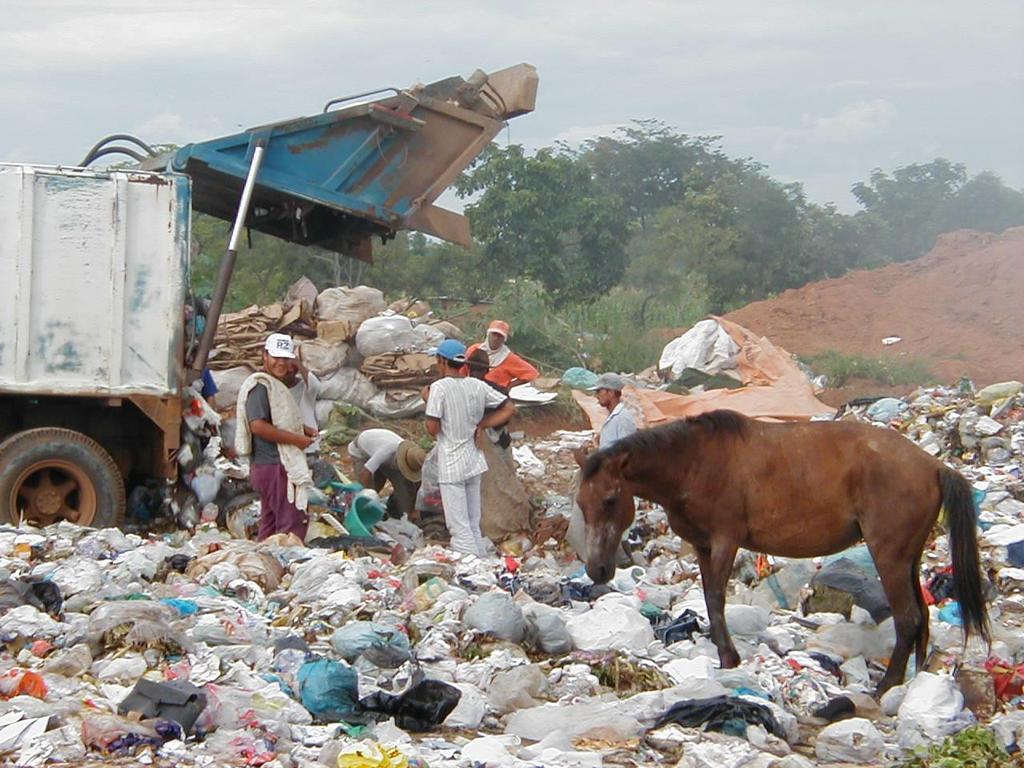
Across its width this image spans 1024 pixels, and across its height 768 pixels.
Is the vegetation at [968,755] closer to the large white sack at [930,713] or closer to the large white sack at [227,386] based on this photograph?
the large white sack at [930,713]

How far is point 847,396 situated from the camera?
20.0 m

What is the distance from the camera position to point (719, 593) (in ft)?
22.7

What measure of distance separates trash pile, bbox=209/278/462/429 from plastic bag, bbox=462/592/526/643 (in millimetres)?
8643

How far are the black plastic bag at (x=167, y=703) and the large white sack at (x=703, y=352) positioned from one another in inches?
546

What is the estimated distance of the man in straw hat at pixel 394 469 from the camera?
10.7 metres

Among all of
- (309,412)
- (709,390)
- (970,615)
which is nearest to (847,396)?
(709,390)

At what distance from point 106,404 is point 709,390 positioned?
985 centimetres

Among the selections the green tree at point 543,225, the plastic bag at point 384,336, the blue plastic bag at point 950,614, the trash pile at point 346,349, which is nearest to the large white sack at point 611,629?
the blue plastic bag at point 950,614

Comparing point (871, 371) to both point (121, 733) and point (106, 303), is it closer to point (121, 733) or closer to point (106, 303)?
point (106, 303)

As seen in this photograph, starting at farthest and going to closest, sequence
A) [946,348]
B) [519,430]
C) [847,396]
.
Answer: [946,348], [847,396], [519,430]

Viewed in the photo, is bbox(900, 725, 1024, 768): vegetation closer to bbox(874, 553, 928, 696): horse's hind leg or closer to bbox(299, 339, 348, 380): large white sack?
bbox(874, 553, 928, 696): horse's hind leg

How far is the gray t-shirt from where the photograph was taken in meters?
8.91

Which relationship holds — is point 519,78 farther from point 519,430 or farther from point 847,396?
point 847,396

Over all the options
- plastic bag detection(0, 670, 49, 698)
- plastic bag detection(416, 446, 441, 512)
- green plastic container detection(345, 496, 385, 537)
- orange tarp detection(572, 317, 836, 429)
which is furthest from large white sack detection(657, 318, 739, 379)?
plastic bag detection(0, 670, 49, 698)
